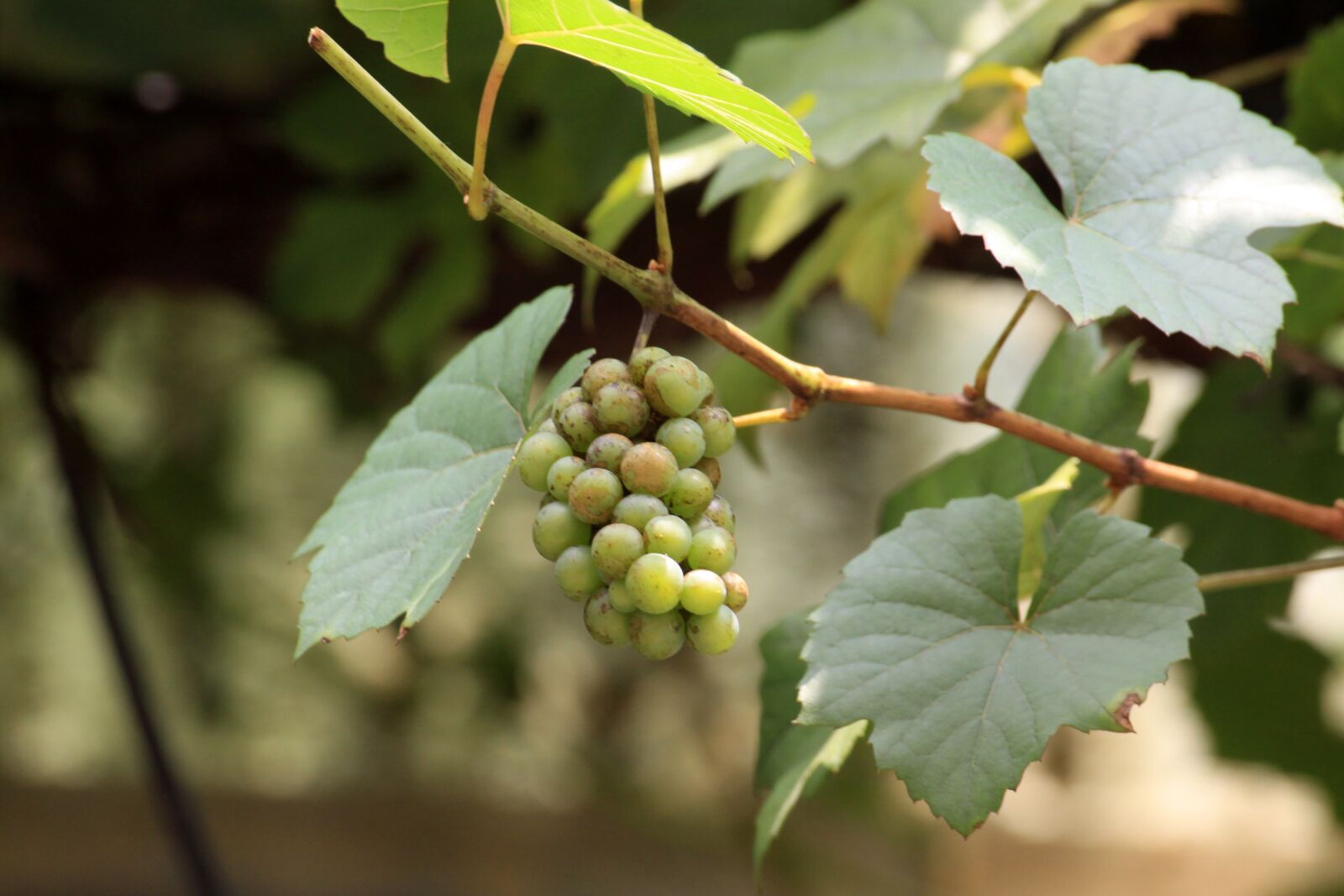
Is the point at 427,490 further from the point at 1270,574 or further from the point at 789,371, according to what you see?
the point at 1270,574

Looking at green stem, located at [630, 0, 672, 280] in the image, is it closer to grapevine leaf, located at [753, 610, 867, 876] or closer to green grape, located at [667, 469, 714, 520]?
green grape, located at [667, 469, 714, 520]

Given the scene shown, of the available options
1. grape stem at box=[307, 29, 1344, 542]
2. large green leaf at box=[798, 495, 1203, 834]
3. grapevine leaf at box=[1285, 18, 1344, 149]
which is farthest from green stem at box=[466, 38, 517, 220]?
grapevine leaf at box=[1285, 18, 1344, 149]

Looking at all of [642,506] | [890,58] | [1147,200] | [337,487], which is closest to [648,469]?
[642,506]

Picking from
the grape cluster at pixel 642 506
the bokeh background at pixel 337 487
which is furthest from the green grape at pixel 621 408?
the bokeh background at pixel 337 487

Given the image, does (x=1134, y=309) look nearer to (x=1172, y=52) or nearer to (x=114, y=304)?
(x=1172, y=52)

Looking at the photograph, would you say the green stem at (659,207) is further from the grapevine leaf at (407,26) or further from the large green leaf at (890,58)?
the large green leaf at (890,58)

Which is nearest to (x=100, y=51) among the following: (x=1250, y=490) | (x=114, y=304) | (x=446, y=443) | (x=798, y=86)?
(x=114, y=304)
